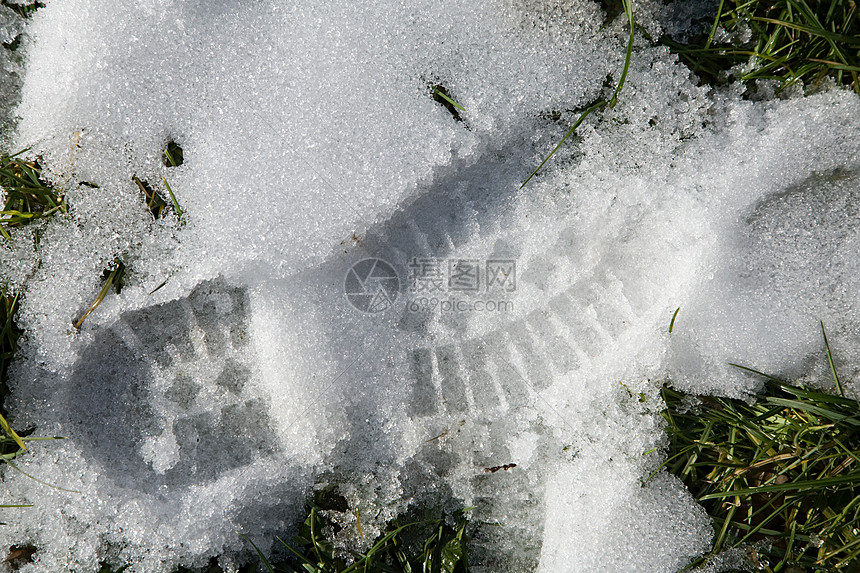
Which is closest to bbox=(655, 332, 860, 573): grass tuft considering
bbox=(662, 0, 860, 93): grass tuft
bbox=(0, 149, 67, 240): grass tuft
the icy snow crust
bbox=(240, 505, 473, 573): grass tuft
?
the icy snow crust

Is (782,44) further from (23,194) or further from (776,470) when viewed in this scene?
(23,194)

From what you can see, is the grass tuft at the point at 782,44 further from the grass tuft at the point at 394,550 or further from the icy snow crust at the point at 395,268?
the grass tuft at the point at 394,550

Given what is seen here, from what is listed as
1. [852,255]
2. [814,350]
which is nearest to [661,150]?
[852,255]

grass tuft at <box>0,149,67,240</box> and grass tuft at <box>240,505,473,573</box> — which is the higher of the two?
grass tuft at <box>0,149,67,240</box>

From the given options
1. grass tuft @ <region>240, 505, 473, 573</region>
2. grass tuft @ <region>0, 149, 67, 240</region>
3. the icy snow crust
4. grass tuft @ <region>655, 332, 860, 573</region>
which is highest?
grass tuft @ <region>0, 149, 67, 240</region>

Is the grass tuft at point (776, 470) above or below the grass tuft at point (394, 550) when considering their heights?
below

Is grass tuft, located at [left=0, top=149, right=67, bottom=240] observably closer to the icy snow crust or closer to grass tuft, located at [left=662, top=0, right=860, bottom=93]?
the icy snow crust

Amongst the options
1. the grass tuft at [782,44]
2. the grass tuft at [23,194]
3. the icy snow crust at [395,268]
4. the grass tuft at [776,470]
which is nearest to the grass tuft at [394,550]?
the icy snow crust at [395,268]
